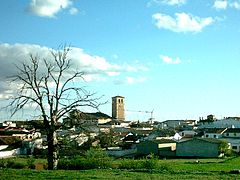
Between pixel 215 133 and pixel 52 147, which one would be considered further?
pixel 215 133

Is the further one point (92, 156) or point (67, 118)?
point (92, 156)

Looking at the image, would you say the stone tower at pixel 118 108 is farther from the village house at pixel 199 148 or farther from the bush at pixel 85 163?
the bush at pixel 85 163

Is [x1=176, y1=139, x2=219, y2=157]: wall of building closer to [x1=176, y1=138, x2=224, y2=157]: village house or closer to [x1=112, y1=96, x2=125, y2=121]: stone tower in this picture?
[x1=176, y1=138, x2=224, y2=157]: village house

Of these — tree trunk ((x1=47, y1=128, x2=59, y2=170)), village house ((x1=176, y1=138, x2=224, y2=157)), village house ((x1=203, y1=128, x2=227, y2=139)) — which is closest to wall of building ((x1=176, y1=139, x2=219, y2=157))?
village house ((x1=176, y1=138, x2=224, y2=157))

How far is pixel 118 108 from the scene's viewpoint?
16838cm

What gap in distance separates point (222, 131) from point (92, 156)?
58244mm

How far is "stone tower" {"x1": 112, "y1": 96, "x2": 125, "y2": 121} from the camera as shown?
163 metres

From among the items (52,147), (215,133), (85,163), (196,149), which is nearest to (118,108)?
(215,133)

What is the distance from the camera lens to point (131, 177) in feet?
65.0

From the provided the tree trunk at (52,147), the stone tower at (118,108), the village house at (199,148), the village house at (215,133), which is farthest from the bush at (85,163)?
the stone tower at (118,108)

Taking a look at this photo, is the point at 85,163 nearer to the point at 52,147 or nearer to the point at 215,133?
the point at 52,147

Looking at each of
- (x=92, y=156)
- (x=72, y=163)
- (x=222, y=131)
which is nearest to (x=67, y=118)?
(x=72, y=163)

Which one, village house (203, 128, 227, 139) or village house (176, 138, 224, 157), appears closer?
village house (176, 138, 224, 157)

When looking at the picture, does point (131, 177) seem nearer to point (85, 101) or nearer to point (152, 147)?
point (85, 101)
